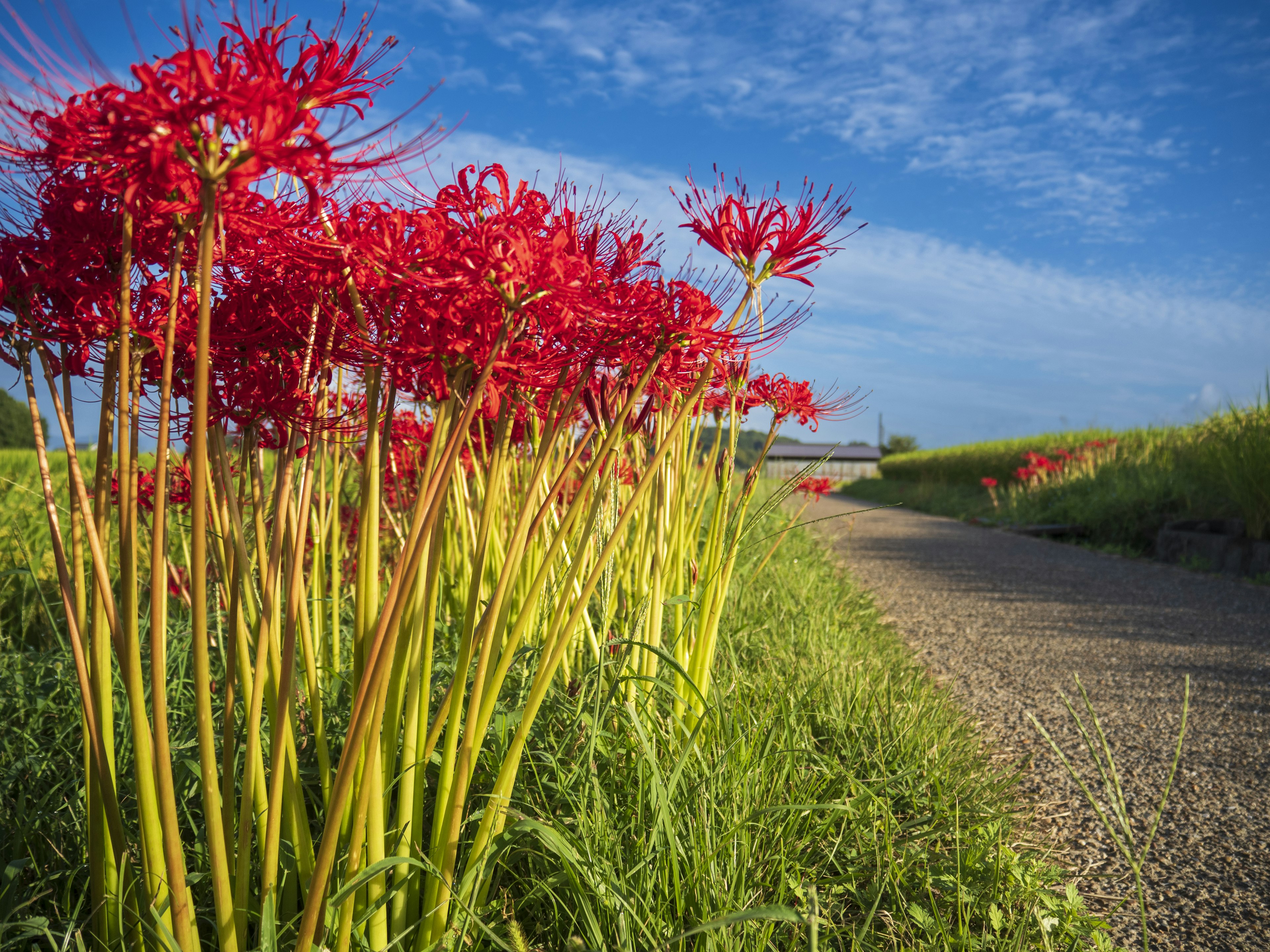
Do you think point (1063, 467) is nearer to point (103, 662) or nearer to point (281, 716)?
point (281, 716)

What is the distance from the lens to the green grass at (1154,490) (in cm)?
712

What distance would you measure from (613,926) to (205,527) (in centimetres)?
104

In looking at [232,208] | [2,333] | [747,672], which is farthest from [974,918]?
[2,333]

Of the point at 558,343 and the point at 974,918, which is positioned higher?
the point at 558,343

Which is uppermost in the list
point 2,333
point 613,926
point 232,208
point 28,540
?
point 232,208

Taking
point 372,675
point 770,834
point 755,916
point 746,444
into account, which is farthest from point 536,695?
point 746,444

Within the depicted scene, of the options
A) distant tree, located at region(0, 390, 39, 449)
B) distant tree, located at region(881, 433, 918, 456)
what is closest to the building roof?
distant tree, located at region(881, 433, 918, 456)

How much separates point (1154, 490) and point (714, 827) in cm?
945

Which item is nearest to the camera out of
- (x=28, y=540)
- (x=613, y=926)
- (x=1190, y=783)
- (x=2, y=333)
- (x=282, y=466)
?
(x=2, y=333)

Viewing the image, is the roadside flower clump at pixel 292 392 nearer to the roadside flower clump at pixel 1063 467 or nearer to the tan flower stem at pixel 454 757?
the tan flower stem at pixel 454 757

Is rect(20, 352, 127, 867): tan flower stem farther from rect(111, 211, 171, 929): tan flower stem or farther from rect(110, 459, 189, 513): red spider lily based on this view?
rect(110, 459, 189, 513): red spider lily

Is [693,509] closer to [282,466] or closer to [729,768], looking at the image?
[729,768]

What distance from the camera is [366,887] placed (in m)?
1.26

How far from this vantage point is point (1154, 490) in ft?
29.1
